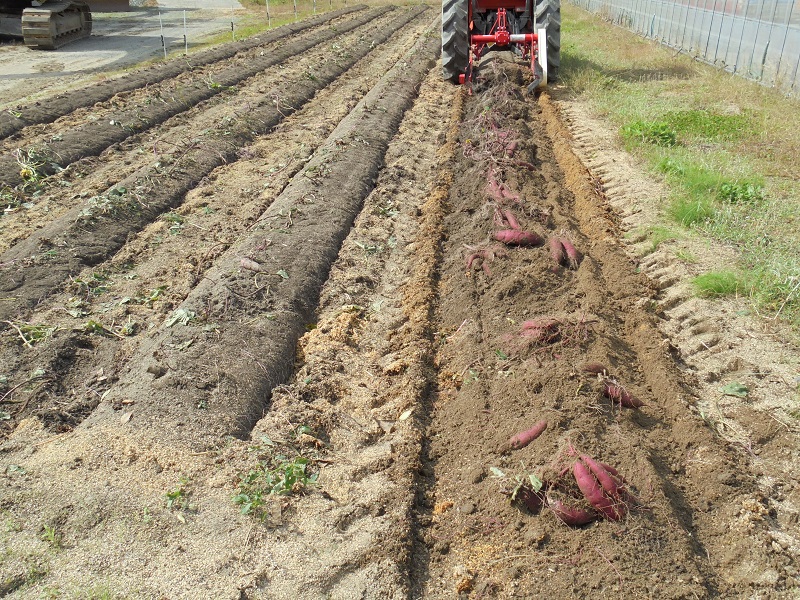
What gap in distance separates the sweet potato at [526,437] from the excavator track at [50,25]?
19202 millimetres

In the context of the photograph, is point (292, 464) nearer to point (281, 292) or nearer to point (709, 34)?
point (281, 292)

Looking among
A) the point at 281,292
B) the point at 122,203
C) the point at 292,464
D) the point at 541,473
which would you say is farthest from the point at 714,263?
the point at 122,203

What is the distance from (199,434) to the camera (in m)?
4.25

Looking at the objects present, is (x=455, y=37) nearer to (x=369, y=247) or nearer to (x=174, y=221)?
(x=369, y=247)

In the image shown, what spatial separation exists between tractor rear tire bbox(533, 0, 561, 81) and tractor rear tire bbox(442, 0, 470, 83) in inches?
50.0

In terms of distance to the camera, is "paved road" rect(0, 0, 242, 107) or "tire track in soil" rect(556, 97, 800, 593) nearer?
"tire track in soil" rect(556, 97, 800, 593)

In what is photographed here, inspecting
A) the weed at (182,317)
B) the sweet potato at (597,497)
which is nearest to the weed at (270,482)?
the sweet potato at (597,497)

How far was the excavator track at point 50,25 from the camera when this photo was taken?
18.2 metres

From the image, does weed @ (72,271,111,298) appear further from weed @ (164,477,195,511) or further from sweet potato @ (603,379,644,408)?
sweet potato @ (603,379,644,408)

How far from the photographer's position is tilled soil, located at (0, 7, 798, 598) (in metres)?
3.41

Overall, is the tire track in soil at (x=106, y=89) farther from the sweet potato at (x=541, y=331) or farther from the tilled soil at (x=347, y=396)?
the sweet potato at (x=541, y=331)

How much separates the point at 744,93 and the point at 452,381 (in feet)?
31.0

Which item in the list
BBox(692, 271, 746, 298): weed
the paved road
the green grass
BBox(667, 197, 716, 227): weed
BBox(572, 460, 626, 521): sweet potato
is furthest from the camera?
the paved road

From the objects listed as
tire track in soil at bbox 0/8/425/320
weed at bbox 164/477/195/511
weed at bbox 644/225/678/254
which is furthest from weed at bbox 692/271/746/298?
tire track in soil at bbox 0/8/425/320
